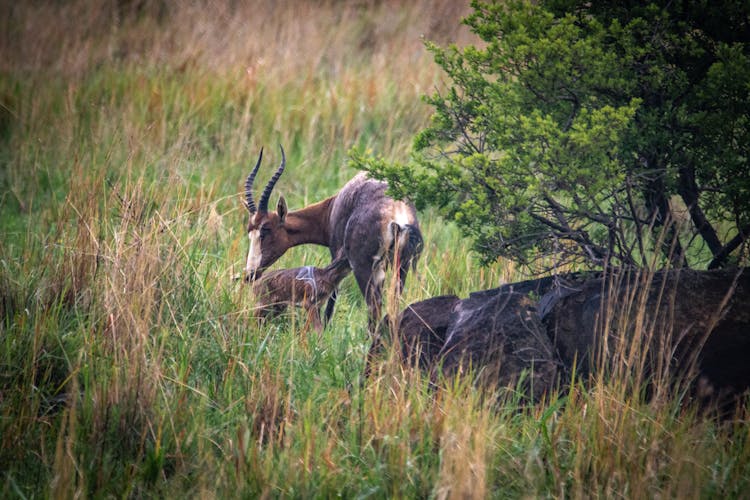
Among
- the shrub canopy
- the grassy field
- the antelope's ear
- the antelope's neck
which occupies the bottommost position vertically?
the grassy field

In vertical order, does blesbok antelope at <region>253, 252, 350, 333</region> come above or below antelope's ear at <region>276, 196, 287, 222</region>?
below

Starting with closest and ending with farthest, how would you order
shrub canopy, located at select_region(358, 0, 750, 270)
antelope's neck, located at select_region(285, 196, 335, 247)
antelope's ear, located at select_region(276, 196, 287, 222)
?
shrub canopy, located at select_region(358, 0, 750, 270) → antelope's ear, located at select_region(276, 196, 287, 222) → antelope's neck, located at select_region(285, 196, 335, 247)

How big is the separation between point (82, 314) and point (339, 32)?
9874 millimetres

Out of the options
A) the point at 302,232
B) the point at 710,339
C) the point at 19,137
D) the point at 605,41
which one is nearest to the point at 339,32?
the point at 19,137

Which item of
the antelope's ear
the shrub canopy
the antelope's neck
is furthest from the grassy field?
the shrub canopy

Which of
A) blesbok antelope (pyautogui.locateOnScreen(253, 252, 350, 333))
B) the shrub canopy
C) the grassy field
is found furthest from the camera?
blesbok antelope (pyautogui.locateOnScreen(253, 252, 350, 333))

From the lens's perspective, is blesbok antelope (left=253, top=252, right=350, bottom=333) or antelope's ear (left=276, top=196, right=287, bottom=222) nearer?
blesbok antelope (left=253, top=252, right=350, bottom=333)

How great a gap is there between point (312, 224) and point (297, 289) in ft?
5.06

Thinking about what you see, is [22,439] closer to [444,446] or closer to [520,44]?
[444,446]

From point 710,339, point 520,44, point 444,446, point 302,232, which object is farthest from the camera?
point 302,232

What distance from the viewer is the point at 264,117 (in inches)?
406

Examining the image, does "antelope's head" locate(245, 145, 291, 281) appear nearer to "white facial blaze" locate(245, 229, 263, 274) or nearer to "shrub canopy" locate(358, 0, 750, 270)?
"white facial blaze" locate(245, 229, 263, 274)

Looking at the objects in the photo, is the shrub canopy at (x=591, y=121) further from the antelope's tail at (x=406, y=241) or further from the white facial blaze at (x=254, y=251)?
the white facial blaze at (x=254, y=251)

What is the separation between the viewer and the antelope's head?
679cm
